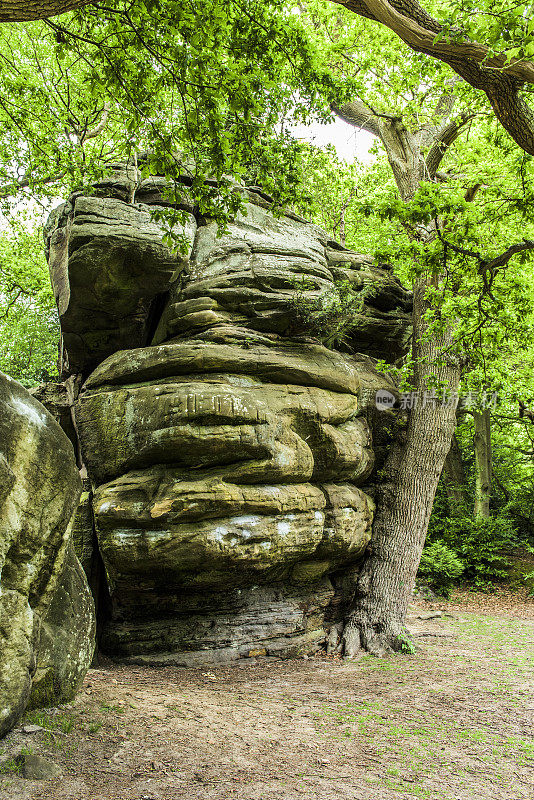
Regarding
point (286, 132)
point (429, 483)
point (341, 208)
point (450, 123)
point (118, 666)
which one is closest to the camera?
point (286, 132)

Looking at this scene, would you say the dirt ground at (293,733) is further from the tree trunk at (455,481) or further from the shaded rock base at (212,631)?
the tree trunk at (455,481)

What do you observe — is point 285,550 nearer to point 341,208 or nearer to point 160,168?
point 160,168

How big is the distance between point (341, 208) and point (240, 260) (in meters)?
9.85

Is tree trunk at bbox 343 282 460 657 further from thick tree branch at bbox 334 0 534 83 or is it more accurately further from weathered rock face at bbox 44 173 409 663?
thick tree branch at bbox 334 0 534 83

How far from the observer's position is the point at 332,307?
9.88 meters

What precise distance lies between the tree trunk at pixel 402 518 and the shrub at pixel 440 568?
16.5 ft

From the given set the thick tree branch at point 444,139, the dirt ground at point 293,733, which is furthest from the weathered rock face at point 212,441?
the thick tree branch at point 444,139

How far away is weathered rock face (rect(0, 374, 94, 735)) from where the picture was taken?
4.47 m

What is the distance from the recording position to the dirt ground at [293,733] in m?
4.43

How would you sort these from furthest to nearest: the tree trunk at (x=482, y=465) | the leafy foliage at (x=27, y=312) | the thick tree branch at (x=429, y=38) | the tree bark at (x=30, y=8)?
the leafy foliage at (x=27, y=312) < the tree trunk at (x=482, y=465) < the thick tree branch at (x=429, y=38) < the tree bark at (x=30, y=8)

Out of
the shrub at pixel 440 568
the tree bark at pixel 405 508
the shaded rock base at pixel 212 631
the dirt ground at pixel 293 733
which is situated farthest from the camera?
the shrub at pixel 440 568

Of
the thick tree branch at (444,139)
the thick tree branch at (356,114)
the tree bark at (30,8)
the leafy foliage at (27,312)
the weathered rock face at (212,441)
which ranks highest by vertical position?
the thick tree branch at (356,114)

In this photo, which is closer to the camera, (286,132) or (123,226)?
(286,132)

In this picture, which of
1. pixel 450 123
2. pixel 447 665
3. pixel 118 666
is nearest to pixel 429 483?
pixel 447 665
